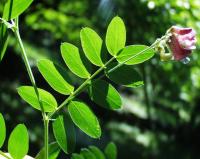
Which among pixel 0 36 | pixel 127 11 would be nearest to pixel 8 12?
pixel 0 36

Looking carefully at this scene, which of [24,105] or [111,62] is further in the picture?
[24,105]

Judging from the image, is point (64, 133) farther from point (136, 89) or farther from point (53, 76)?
point (136, 89)

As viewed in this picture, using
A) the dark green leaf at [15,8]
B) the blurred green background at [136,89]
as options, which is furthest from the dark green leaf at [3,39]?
the blurred green background at [136,89]

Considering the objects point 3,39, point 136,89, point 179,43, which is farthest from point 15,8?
point 136,89

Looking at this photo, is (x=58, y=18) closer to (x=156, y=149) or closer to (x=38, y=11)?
(x=38, y=11)

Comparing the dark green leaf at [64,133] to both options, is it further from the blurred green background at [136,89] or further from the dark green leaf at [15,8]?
the blurred green background at [136,89]

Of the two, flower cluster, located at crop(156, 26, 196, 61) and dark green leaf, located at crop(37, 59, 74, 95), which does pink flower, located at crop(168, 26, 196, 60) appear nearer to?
flower cluster, located at crop(156, 26, 196, 61)
